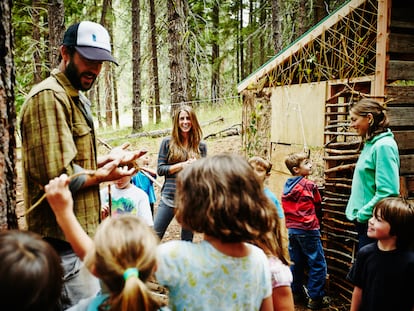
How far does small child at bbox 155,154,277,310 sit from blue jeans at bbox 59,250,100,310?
634 mm

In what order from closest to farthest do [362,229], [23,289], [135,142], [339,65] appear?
1. [23,289]
2. [362,229]
3. [339,65]
4. [135,142]

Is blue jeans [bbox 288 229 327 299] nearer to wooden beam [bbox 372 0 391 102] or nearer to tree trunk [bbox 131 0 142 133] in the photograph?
wooden beam [bbox 372 0 391 102]

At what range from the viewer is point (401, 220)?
280 cm

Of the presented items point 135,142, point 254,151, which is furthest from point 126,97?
point 254,151

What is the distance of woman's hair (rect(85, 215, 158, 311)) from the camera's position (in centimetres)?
142

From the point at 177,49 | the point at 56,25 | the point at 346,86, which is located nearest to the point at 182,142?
the point at 346,86

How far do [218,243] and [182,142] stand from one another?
10.4 feet

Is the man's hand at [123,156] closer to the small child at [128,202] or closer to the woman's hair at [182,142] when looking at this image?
the small child at [128,202]

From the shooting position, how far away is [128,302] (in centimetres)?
141

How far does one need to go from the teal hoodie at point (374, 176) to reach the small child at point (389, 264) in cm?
80

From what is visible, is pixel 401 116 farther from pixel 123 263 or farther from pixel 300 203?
pixel 123 263

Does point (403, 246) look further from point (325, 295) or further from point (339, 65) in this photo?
point (339, 65)

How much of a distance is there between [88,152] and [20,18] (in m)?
13.2

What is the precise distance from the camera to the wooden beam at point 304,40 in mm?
5633
